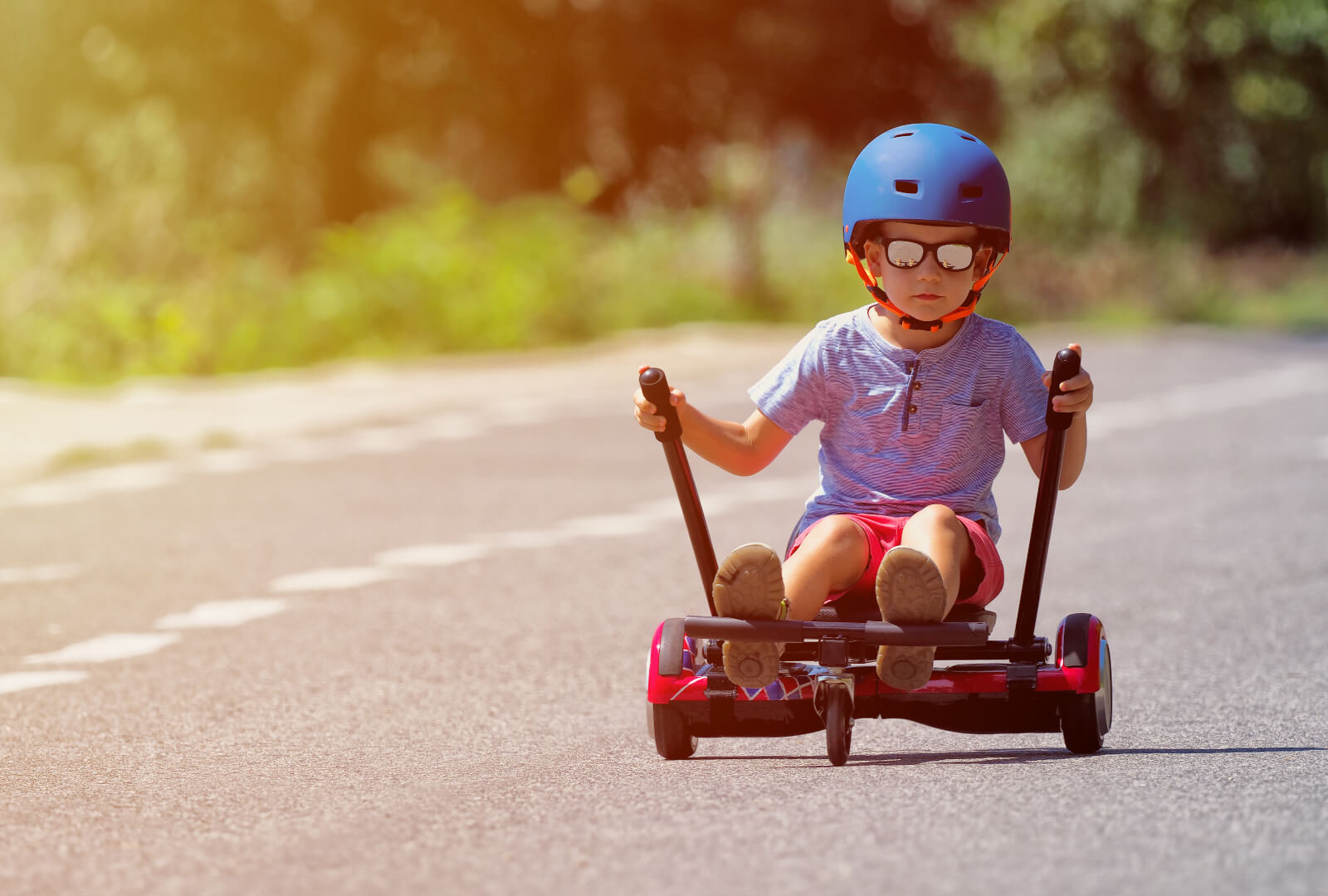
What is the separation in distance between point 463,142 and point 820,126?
10.3m

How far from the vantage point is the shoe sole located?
5.02m

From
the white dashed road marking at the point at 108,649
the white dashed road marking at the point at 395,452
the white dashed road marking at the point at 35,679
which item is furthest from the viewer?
the white dashed road marking at the point at 395,452

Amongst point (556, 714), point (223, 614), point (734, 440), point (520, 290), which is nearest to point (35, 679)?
point (223, 614)

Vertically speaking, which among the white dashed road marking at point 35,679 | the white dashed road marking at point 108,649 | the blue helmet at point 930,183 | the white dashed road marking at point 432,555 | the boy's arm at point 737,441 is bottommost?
the white dashed road marking at point 35,679

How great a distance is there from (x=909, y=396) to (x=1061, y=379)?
16.1 inches

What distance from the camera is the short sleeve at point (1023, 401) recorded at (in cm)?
550

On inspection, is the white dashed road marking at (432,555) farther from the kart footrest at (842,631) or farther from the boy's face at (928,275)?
the kart footrest at (842,631)

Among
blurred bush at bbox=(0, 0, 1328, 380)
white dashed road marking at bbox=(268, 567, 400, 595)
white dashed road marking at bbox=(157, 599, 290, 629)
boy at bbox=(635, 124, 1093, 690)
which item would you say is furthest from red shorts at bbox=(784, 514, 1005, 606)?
blurred bush at bbox=(0, 0, 1328, 380)

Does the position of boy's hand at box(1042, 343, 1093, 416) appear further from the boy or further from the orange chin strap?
the orange chin strap

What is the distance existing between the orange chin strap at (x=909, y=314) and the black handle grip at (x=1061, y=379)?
0.95 ft

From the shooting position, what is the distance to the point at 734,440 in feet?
18.4

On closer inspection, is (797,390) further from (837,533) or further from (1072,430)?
(1072,430)

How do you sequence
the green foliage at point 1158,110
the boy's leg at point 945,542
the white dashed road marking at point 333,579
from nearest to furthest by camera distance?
the boy's leg at point 945,542 → the white dashed road marking at point 333,579 → the green foliage at point 1158,110

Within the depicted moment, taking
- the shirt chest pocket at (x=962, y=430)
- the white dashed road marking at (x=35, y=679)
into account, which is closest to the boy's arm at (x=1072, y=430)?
the shirt chest pocket at (x=962, y=430)
